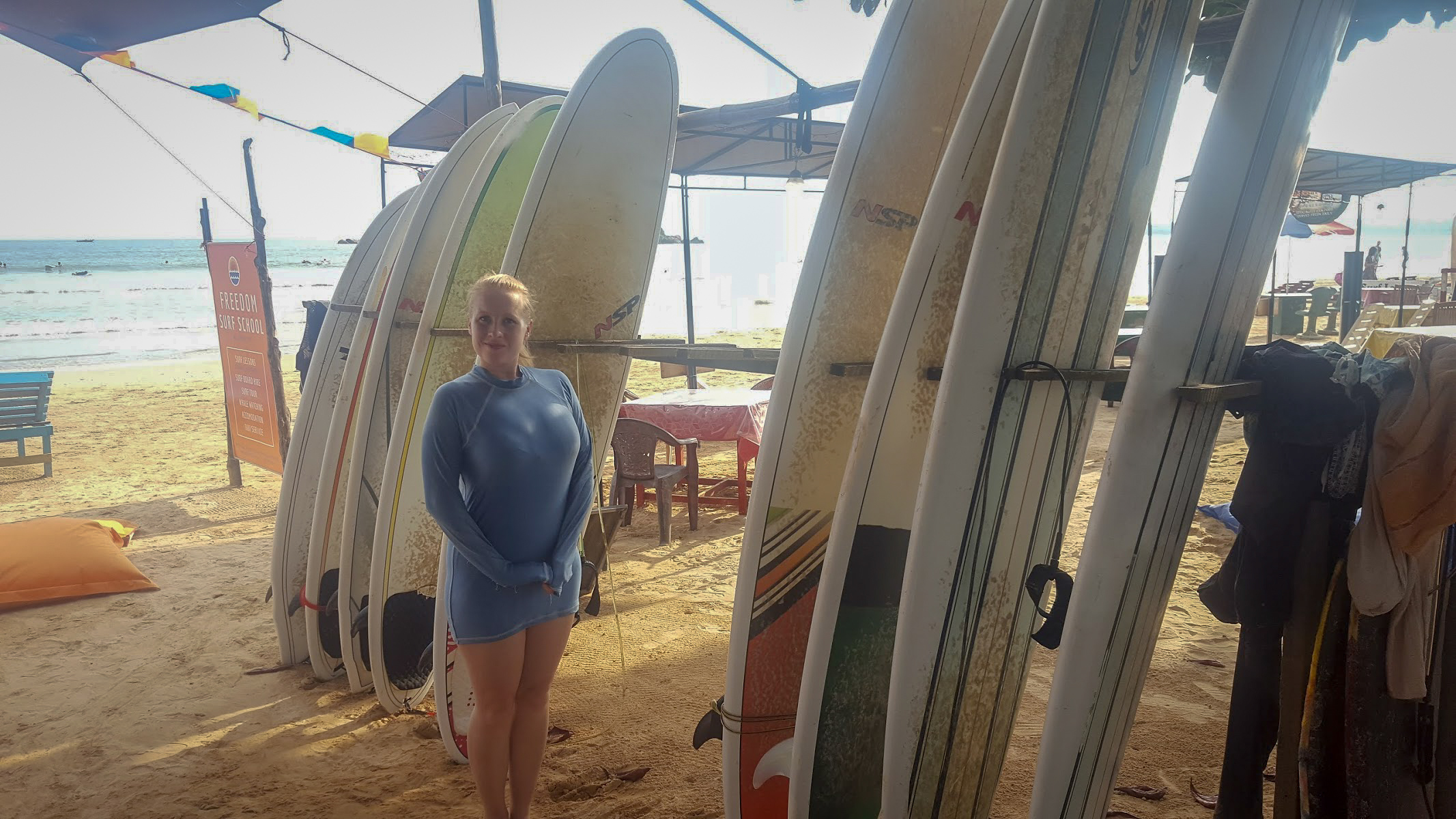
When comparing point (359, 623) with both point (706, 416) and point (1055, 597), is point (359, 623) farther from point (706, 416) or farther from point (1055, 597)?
point (706, 416)

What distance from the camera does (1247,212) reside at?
5.19 ft

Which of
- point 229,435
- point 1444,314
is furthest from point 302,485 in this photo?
point 1444,314

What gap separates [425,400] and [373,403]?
357 mm

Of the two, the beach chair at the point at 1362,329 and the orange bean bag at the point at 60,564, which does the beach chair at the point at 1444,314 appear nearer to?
the beach chair at the point at 1362,329

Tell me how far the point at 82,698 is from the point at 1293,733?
421 centimetres

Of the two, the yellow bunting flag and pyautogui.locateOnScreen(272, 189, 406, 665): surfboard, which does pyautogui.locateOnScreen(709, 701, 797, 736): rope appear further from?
the yellow bunting flag

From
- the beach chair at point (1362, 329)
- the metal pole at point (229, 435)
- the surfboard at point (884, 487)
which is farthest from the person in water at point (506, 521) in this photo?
the beach chair at point (1362, 329)

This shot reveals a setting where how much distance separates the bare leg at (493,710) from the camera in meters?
2.20

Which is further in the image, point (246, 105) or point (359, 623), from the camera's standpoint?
Answer: point (246, 105)

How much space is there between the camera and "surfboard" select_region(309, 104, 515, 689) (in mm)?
3178

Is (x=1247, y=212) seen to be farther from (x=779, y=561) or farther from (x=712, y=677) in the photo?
(x=712, y=677)

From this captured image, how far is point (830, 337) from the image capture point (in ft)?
7.09

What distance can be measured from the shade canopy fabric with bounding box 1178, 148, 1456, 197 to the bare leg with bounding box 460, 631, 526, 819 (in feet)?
35.4

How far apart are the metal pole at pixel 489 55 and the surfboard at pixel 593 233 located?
2.54 meters
